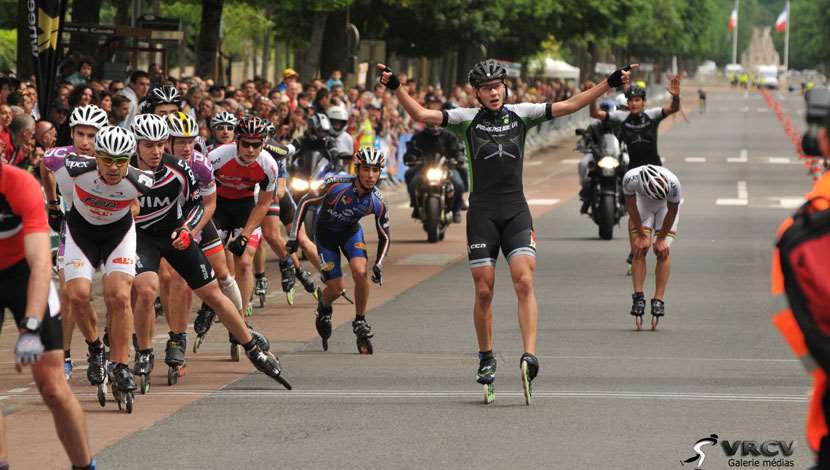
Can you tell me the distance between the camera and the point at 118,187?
34.9 ft

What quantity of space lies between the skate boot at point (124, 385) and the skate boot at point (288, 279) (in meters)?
6.48

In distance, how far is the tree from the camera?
33125 mm

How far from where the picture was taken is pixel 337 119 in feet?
71.4

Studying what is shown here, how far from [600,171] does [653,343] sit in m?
11.1

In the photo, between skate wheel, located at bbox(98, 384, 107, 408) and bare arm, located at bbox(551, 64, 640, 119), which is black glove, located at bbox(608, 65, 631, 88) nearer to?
bare arm, located at bbox(551, 64, 640, 119)

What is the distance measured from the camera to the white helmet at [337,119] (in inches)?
851

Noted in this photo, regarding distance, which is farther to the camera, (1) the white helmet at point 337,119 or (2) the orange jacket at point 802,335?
(1) the white helmet at point 337,119

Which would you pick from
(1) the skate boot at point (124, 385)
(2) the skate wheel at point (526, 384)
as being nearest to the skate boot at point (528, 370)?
(2) the skate wheel at point (526, 384)

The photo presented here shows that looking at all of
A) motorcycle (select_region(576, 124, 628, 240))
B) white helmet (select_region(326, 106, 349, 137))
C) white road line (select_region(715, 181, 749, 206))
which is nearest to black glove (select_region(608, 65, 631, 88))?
white helmet (select_region(326, 106, 349, 137))

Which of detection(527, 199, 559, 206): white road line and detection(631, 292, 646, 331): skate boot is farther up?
detection(631, 292, 646, 331): skate boot

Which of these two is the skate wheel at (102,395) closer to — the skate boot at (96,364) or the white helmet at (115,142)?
the skate boot at (96,364)

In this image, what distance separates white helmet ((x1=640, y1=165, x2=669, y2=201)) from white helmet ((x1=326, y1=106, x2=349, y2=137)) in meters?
7.14

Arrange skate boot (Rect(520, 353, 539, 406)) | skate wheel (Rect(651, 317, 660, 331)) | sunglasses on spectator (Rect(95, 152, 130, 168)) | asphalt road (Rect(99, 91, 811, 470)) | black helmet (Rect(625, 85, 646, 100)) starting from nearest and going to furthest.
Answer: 1. asphalt road (Rect(99, 91, 811, 470))
2. sunglasses on spectator (Rect(95, 152, 130, 168))
3. skate boot (Rect(520, 353, 539, 406))
4. skate wheel (Rect(651, 317, 660, 331))
5. black helmet (Rect(625, 85, 646, 100))

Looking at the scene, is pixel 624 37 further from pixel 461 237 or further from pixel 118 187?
pixel 118 187
